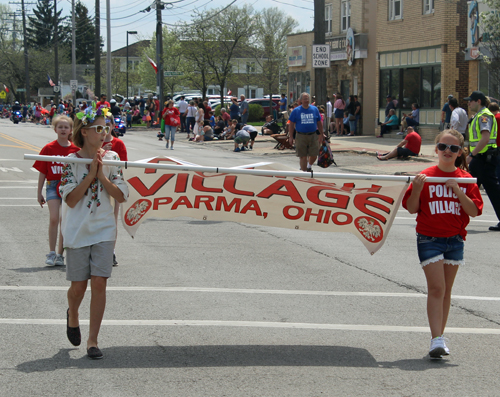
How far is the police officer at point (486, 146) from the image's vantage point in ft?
35.9

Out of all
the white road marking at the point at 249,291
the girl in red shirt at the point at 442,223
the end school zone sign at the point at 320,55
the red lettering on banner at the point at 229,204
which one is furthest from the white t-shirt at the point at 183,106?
the girl in red shirt at the point at 442,223

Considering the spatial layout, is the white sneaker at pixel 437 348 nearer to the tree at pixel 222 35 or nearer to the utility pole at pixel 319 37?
the utility pole at pixel 319 37

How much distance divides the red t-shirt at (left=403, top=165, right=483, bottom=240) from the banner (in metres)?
0.55

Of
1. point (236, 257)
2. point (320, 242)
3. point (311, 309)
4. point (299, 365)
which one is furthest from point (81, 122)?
point (320, 242)

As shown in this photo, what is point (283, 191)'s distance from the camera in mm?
6008

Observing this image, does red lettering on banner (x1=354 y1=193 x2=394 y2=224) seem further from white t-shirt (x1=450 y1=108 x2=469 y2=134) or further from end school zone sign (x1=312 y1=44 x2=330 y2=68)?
end school zone sign (x1=312 y1=44 x2=330 y2=68)

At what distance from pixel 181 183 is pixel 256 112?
45.5m

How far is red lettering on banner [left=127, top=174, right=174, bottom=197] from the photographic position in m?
5.98

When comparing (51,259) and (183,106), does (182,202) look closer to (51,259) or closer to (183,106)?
(51,259)

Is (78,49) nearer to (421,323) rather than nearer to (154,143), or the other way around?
(154,143)

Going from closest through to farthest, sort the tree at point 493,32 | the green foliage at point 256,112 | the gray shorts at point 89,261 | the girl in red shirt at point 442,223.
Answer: the gray shorts at point 89,261
the girl in red shirt at point 442,223
the tree at point 493,32
the green foliage at point 256,112

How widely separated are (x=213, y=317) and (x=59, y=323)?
1.36 m

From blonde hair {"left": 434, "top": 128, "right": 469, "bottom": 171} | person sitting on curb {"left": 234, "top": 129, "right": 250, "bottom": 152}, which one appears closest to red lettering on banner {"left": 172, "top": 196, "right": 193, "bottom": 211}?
blonde hair {"left": 434, "top": 128, "right": 469, "bottom": 171}

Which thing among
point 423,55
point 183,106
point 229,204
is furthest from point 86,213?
point 183,106
